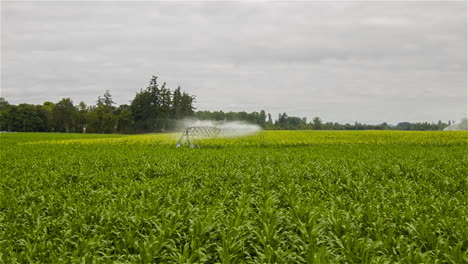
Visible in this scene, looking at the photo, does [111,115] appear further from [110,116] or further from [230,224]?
[230,224]

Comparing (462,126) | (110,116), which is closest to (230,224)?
(110,116)

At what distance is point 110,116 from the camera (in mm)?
91938

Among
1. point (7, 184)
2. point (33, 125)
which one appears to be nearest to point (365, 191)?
point (7, 184)

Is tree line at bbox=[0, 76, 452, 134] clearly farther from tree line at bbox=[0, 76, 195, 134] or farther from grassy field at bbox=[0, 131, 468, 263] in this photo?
grassy field at bbox=[0, 131, 468, 263]

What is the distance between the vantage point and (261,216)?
21.6ft

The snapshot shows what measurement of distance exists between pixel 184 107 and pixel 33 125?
47167mm

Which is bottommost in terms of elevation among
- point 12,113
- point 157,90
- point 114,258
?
point 114,258

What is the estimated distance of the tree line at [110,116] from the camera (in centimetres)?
9038

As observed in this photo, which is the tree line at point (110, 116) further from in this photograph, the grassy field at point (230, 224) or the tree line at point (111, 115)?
the grassy field at point (230, 224)

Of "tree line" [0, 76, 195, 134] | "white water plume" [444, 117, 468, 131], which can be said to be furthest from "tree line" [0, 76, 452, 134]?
"white water plume" [444, 117, 468, 131]

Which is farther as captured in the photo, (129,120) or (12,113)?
(12,113)

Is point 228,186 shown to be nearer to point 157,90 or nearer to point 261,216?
point 261,216

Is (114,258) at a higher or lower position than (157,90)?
lower

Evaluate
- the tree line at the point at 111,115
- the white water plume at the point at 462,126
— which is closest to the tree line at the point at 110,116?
the tree line at the point at 111,115
